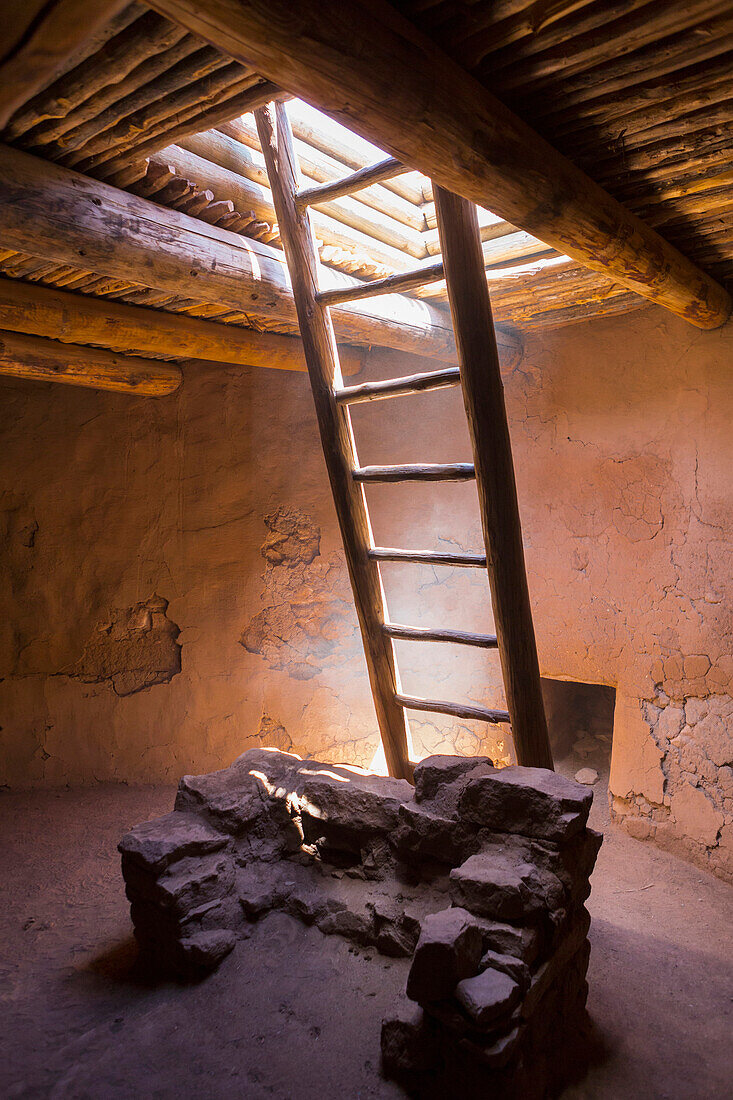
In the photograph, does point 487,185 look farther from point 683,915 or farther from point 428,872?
point 683,915

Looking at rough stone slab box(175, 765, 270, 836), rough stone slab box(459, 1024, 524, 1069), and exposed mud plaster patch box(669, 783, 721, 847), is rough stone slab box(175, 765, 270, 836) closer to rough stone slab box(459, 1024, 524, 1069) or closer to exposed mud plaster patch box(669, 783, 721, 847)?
rough stone slab box(459, 1024, 524, 1069)


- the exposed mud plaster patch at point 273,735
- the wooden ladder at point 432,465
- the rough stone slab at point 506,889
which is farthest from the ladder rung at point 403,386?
the exposed mud plaster patch at point 273,735

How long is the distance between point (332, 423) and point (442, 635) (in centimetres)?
104

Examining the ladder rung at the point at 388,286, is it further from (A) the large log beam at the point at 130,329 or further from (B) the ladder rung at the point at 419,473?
(A) the large log beam at the point at 130,329

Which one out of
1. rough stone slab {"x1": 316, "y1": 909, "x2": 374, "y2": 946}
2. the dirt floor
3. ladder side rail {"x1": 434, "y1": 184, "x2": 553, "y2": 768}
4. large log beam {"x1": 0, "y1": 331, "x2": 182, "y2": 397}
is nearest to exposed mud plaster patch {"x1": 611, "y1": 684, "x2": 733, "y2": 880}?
the dirt floor

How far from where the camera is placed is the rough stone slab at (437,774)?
260cm

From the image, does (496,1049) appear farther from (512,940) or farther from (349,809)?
(349,809)

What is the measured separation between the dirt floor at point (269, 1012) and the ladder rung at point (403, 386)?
2059mm

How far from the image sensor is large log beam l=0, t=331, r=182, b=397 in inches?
140

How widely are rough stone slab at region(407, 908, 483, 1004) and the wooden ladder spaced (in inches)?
42.3

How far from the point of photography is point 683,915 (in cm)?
342

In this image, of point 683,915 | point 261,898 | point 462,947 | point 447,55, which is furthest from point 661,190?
point 683,915

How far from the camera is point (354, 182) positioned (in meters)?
2.59

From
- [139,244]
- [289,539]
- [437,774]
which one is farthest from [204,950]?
[289,539]
